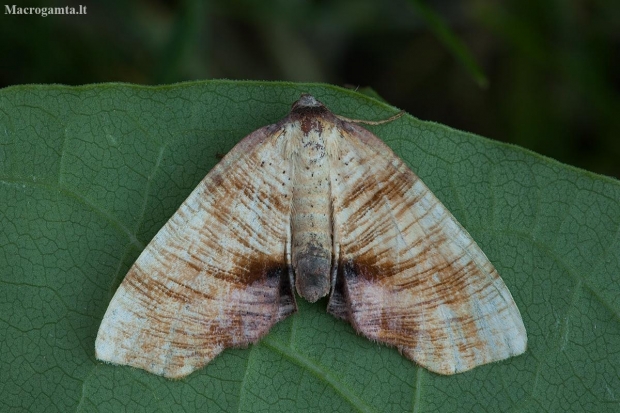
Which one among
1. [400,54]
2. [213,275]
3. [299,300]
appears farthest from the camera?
[400,54]

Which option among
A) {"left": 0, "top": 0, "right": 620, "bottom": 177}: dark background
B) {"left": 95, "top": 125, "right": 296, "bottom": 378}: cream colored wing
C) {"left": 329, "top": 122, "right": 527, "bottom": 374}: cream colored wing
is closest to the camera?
{"left": 95, "top": 125, "right": 296, "bottom": 378}: cream colored wing

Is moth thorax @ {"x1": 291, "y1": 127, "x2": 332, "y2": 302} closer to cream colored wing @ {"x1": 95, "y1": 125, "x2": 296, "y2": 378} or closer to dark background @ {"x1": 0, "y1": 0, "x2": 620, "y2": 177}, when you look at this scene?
cream colored wing @ {"x1": 95, "y1": 125, "x2": 296, "y2": 378}

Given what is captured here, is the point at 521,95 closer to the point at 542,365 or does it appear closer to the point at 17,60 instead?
the point at 542,365

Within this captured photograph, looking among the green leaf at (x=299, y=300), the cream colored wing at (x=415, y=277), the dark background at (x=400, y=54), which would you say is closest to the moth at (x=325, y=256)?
the cream colored wing at (x=415, y=277)

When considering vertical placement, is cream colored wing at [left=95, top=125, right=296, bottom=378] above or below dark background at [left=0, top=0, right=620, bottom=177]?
below

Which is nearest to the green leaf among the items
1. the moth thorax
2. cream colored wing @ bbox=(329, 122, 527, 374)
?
cream colored wing @ bbox=(329, 122, 527, 374)

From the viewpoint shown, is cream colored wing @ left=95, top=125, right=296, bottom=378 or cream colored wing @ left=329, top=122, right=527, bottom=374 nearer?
cream colored wing @ left=95, top=125, right=296, bottom=378

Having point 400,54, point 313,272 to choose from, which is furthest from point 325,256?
point 400,54

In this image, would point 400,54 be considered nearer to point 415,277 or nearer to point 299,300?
point 415,277
